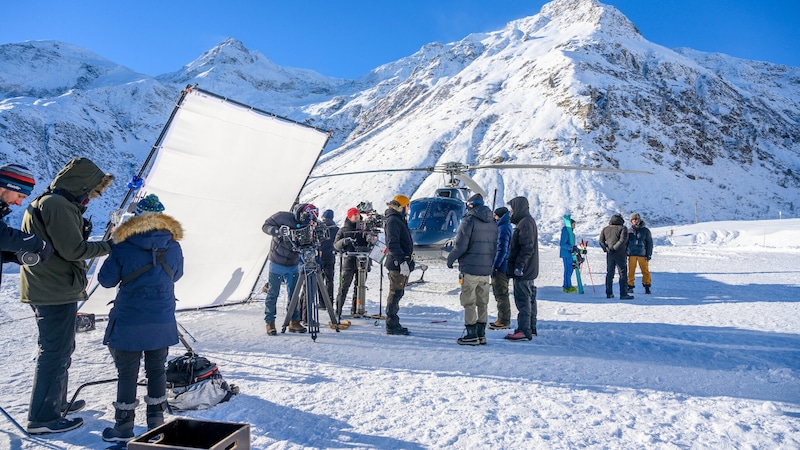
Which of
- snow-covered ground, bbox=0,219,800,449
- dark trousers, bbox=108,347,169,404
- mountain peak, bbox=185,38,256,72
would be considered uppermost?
mountain peak, bbox=185,38,256,72

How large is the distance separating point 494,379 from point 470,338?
1.41 meters

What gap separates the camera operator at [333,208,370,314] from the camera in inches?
309

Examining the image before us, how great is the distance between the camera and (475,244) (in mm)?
6289

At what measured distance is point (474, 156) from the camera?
50812 millimetres

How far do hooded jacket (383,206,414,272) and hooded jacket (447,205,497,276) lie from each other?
2.76 feet

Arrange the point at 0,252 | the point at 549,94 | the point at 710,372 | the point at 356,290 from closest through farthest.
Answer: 1. the point at 0,252
2. the point at 710,372
3. the point at 356,290
4. the point at 549,94

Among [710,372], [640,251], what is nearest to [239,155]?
[710,372]

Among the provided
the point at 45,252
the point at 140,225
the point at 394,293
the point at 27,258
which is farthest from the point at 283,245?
the point at 27,258

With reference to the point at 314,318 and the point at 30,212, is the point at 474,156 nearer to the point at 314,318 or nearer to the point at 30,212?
the point at 314,318

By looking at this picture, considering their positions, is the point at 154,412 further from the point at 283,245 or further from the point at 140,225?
the point at 283,245

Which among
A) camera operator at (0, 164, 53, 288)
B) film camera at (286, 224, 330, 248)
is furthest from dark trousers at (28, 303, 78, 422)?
film camera at (286, 224, 330, 248)

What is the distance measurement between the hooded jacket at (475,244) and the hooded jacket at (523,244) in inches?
23.7

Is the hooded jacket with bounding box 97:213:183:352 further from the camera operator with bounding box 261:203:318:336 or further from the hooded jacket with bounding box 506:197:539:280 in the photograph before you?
the hooded jacket with bounding box 506:197:539:280

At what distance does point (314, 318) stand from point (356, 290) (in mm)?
1413
